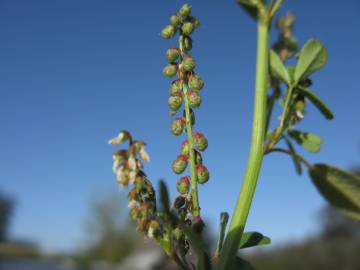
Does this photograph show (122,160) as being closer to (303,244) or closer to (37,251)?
(303,244)

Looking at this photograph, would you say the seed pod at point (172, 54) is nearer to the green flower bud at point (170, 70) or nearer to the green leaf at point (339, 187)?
the green flower bud at point (170, 70)

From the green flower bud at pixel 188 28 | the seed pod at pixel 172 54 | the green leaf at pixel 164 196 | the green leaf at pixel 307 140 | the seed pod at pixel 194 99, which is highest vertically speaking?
the green flower bud at pixel 188 28

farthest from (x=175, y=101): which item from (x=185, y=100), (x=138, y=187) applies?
(x=138, y=187)

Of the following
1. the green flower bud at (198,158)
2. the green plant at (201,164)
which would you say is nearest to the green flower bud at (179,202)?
the green plant at (201,164)

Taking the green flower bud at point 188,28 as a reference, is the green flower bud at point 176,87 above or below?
below

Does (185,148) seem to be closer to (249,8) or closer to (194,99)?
(194,99)

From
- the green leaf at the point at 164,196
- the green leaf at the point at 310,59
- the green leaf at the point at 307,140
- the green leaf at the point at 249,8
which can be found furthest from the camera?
the green leaf at the point at 307,140

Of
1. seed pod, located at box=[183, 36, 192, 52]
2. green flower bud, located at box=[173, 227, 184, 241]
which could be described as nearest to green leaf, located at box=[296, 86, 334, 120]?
seed pod, located at box=[183, 36, 192, 52]
